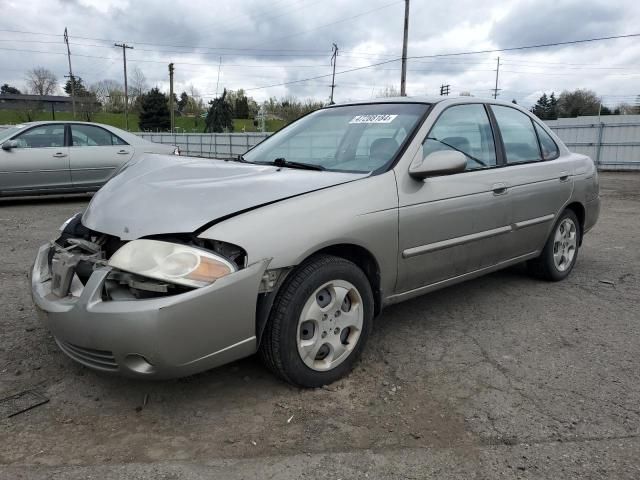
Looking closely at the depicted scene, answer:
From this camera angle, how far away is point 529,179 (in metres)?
4.14

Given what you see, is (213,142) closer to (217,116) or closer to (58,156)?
(58,156)

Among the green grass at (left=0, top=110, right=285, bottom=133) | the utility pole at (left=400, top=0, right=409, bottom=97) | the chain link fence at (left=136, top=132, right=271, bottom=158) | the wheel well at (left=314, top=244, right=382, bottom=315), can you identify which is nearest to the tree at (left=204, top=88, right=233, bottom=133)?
the green grass at (left=0, top=110, right=285, bottom=133)

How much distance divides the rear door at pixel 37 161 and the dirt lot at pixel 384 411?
564 centimetres

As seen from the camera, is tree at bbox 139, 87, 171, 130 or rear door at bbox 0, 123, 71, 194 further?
tree at bbox 139, 87, 171, 130

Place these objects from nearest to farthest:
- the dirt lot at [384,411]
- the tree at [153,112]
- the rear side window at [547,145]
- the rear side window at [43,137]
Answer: the dirt lot at [384,411]
the rear side window at [547,145]
the rear side window at [43,137]
the tree at [153,112]

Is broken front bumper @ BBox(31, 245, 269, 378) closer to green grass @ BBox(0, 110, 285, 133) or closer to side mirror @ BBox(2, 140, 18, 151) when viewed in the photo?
side mirror @ BBox(2, 140, 18, 151)

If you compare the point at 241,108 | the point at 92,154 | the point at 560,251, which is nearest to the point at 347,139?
the point at 560,251

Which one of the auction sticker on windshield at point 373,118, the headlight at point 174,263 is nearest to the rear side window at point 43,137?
the auction sticker on windshield at point 373,118

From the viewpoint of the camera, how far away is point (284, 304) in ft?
8.41

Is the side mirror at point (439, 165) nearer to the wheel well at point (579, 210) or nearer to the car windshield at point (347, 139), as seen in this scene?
the car windshield at point (347, 139)

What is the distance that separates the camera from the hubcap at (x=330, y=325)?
2.70 meters

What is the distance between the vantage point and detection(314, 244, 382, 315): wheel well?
2.89 metres

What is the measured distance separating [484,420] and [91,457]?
176cm

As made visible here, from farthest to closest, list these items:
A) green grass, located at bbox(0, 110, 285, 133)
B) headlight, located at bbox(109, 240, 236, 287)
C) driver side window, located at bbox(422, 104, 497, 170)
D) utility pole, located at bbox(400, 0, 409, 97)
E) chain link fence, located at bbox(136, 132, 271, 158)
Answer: green grass, located at bbox(0, 110, 285, 133) → utility pole, located at bbox(400, 0, 409, 97) → chain link fence, located at bbox(136, 132, 271, 158) → driver side window, located at bbox(422, 104, 497, 170) → headlight, located at bbox(109, 240, 236, 287)
